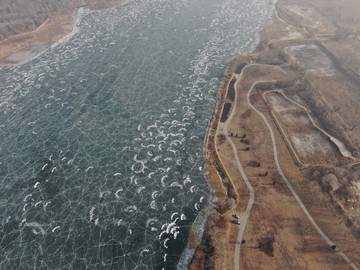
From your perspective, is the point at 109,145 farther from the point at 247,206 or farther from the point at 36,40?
the point at 36,40

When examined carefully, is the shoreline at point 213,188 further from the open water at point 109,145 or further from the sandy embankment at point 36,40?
the sandy embankment at point 36,40

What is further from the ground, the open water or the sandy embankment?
the sandy embankment

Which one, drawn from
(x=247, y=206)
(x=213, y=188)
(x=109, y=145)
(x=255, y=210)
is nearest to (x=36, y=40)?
(x=109, y=145)

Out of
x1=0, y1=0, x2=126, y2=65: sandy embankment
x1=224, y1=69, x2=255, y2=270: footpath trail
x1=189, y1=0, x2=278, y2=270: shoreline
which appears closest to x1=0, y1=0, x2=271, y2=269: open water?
x1=189, y1=0, x2=278, y2=270: shoreline

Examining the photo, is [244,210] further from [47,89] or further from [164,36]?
[164,36]

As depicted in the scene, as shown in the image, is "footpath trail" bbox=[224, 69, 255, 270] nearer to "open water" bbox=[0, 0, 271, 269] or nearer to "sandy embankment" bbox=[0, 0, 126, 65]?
"open water" bbox=[0, 0, 271, 269]

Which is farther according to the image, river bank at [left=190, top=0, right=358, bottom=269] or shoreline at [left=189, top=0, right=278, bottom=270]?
river bank at [left=190, top=0, right=358, bottom=269]

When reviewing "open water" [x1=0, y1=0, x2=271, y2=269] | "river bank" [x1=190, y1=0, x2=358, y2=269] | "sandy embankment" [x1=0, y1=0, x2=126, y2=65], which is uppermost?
"sandy embankment" [x1=0, y1=0, x2=126, y2=65]
